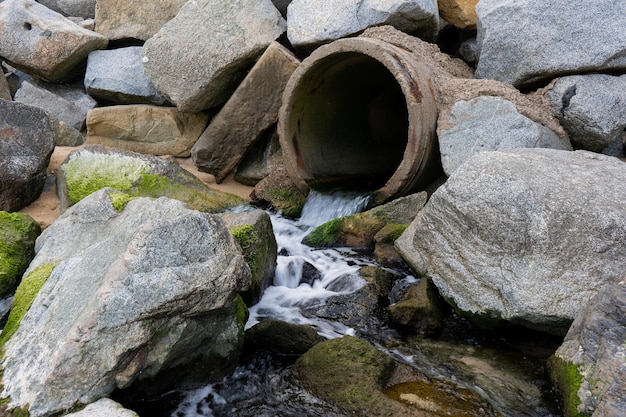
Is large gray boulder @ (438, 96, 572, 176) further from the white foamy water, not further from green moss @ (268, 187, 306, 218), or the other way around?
green moss @ (268, 187, 306, 218)

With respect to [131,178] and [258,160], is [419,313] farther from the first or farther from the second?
[258,160]

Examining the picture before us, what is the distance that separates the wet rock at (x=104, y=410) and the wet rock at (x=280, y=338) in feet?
3.07

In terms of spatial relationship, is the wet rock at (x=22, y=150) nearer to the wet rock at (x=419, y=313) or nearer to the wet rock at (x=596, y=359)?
the wet rock at (x=419, y=313)

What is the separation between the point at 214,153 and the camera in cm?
620

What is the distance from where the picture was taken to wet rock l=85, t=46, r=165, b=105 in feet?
22.4

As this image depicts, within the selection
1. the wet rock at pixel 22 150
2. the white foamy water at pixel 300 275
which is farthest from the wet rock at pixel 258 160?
the wet rock at pixel 22 150

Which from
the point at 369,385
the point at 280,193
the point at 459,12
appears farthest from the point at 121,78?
the point at 369,385

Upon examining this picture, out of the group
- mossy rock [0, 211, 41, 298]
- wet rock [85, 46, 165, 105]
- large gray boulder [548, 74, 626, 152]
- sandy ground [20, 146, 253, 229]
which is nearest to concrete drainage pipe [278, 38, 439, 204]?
sandy ground [20, 146, 253, 229]

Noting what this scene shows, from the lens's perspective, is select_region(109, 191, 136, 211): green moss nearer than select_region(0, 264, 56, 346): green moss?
No

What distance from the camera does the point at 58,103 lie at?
7.05 meters

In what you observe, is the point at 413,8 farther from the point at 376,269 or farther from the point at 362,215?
the point at 376,269

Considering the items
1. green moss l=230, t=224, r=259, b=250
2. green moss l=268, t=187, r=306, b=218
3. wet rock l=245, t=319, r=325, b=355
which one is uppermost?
green moss l=230, t=224, r=259, b=250

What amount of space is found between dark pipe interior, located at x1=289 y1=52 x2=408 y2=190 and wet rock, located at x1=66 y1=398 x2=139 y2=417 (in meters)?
3.29

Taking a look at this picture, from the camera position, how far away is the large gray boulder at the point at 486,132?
Answer: 463cm
